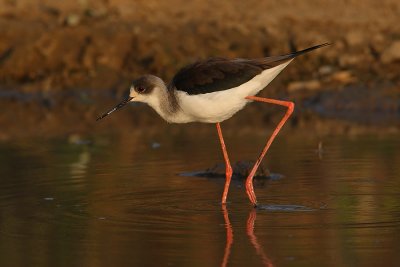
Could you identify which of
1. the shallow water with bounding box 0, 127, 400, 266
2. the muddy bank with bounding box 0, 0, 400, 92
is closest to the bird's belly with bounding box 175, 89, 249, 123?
the shallow water with bounding box 0, 127, 400, 266

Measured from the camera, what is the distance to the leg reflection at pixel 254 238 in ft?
20.0

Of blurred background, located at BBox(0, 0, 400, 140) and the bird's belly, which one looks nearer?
the bird's belly

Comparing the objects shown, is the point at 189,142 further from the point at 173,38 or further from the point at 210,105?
the point at 173,38

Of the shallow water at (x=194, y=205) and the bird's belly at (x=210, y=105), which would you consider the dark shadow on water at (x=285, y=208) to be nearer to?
the shallow water at (x=194, y=205)

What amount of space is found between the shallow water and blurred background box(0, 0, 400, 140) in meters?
2.48

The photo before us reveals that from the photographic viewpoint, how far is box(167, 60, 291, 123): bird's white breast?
8.05m

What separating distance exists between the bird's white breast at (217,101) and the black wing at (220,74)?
33 mm

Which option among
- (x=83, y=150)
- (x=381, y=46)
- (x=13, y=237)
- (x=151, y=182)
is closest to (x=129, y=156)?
(x=83, y=150)

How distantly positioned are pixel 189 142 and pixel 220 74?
144 inches

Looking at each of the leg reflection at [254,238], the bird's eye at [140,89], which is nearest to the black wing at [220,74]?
the bird's eye at [140,89]

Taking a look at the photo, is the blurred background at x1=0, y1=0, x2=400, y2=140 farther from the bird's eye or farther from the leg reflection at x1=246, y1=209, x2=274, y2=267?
the leg reflection at x1=246, y1=209, x2=274, y2=267

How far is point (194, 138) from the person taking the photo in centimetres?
1205

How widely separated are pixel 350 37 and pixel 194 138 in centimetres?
419

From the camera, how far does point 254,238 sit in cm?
674
